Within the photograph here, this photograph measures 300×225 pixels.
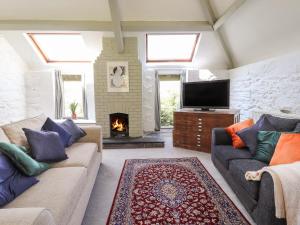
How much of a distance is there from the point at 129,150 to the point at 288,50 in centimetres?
346

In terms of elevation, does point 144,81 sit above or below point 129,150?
above

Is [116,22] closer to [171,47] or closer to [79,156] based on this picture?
[171,47]

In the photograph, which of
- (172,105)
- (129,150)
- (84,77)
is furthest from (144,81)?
(129,150)

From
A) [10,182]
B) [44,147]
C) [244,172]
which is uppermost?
[44,147]

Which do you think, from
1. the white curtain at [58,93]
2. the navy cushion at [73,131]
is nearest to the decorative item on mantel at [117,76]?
the white curtain at [58,93]

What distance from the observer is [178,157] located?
371 centimetres

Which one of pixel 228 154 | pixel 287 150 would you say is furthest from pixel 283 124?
pixel 228 154

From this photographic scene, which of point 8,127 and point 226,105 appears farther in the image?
point 226,105

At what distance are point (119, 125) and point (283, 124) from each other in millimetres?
3640

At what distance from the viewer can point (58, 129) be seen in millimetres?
2594

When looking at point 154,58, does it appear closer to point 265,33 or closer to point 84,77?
point 84,77

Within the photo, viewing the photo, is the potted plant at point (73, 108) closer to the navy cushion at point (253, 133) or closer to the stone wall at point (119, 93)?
the stone wall at point (119, 93)

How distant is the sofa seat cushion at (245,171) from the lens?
71.1 inches

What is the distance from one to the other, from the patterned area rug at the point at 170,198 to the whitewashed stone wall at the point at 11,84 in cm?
372
